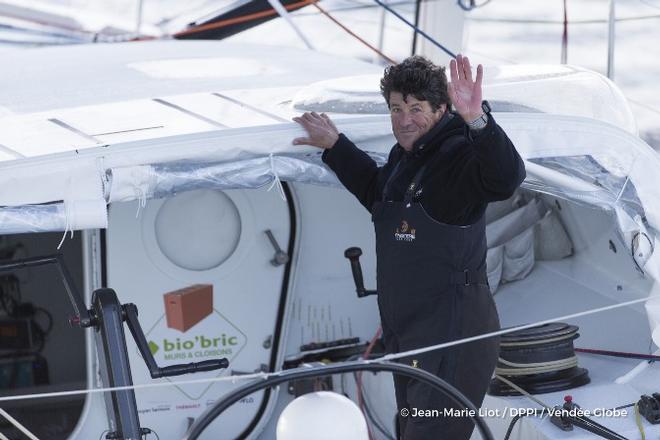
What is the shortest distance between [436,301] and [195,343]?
4.22 feet

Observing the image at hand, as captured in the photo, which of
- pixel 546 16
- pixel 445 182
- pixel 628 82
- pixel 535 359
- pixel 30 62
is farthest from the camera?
pixel 546 16

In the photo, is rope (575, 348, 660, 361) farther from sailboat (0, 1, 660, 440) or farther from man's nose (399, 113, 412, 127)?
man's nose (399, 113, 412, 127)

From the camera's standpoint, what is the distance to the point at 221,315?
13.5ft

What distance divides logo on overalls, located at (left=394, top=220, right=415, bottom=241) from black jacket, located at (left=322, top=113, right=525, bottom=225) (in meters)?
0.07

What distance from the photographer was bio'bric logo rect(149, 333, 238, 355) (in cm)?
402

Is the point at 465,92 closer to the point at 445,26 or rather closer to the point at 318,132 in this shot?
the point at 318,132

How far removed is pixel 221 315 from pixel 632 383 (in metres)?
1.44

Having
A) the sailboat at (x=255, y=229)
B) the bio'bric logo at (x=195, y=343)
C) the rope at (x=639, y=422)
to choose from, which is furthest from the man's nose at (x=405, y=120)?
the bio'bric logo at (x=195, y=343)

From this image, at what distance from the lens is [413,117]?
10.2ft

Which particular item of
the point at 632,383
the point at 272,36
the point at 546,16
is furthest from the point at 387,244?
the point at 546,16

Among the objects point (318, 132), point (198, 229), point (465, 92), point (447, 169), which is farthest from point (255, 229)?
point (465, 92)

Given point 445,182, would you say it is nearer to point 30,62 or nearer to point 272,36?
point 30,62

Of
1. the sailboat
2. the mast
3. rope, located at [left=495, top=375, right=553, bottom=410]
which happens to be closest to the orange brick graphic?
the sailboat

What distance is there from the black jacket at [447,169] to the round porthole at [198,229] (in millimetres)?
811
